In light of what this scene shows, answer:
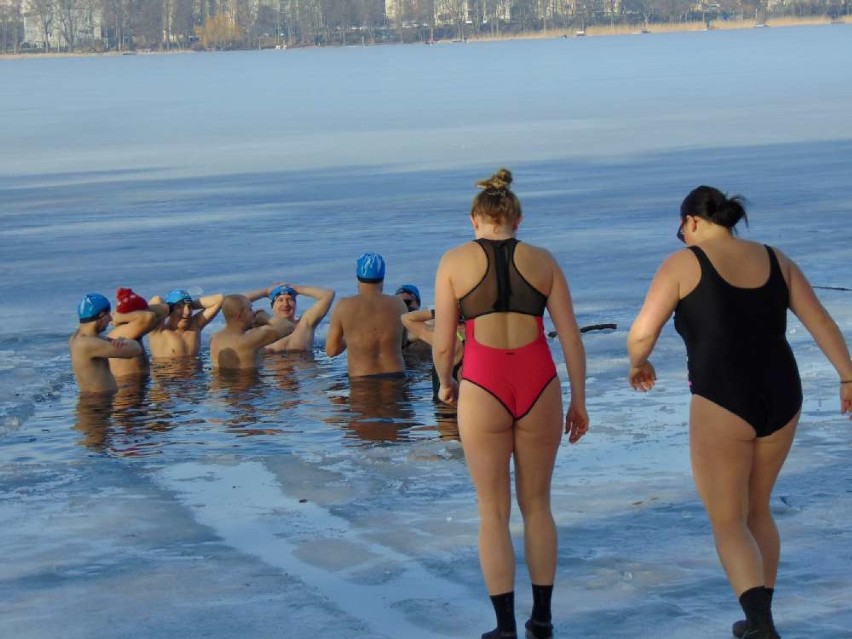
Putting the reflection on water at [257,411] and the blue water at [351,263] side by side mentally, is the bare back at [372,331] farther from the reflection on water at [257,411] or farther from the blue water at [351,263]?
the blue water at [351,263]

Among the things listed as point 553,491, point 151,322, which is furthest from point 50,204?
point 553,491

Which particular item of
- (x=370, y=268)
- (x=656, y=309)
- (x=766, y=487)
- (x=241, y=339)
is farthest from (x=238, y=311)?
(x=766, y=487)

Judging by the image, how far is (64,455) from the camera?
9.16m

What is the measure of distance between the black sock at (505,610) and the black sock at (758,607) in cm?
77

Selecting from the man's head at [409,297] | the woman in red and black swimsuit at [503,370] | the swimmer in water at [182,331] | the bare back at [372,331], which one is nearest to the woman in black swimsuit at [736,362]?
the woman in red and black swimsuit at [503,370]

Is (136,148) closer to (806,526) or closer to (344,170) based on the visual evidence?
(344,170)

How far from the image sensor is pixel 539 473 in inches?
208

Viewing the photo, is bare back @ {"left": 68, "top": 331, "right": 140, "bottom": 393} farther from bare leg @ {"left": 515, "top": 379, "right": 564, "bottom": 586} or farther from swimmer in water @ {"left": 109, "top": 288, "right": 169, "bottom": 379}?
bare leg @ {"left": 515, "top": 379, "right": 564, "bottom": 586}

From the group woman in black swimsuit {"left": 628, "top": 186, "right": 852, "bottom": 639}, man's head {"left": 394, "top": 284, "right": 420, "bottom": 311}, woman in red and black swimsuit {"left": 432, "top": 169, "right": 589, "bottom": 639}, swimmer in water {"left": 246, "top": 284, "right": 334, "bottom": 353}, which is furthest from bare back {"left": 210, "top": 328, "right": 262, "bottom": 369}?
woman in black swimsuit {"left": 628, "top": 186, "right": 852, "bottom": 639}

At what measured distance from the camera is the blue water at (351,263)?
7.27m

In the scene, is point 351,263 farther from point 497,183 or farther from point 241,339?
point 497,183

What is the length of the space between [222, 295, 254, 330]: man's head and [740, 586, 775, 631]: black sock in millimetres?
6883

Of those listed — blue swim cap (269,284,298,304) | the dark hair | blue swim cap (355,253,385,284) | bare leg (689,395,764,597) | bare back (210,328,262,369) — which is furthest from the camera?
blue swim cap (269,284,298,304)

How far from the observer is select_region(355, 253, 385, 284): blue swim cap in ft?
33.2
